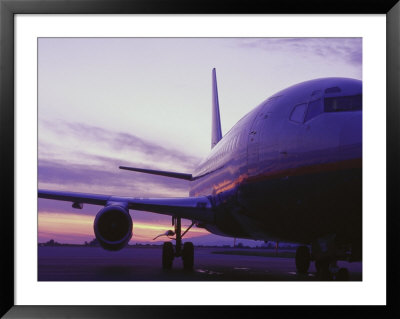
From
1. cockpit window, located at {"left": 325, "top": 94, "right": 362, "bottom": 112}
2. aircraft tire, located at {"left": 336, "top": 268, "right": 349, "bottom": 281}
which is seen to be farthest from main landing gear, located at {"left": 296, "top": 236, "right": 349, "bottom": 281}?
cockpit window, located at {"left": 325, "top": 94, "right": 362, "bottom": 112}

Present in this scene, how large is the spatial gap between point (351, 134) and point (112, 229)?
5.46 meters

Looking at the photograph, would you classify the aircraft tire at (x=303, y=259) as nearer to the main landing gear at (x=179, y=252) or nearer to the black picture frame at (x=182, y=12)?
the main landing gear at (x=179, y=252)

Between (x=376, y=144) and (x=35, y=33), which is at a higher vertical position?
(x=35, y=33)

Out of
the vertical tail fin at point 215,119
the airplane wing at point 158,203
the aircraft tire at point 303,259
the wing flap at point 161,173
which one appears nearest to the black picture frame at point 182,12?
the airplane wing at point 158,203

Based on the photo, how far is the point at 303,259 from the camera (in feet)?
40.3

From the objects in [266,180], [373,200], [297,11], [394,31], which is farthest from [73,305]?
[394,31]

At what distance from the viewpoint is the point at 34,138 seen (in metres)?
6.98

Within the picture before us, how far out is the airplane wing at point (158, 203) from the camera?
12.1 meters

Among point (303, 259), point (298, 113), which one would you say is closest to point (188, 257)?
point (303, 259)

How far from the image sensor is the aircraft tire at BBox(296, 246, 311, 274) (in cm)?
1230

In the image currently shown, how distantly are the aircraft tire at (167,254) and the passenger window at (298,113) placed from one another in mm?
7538

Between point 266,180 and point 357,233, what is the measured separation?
1.70 metres

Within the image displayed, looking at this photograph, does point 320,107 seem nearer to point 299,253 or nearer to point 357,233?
point 357,233

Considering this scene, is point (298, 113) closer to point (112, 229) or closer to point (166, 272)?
point (112, 229)
